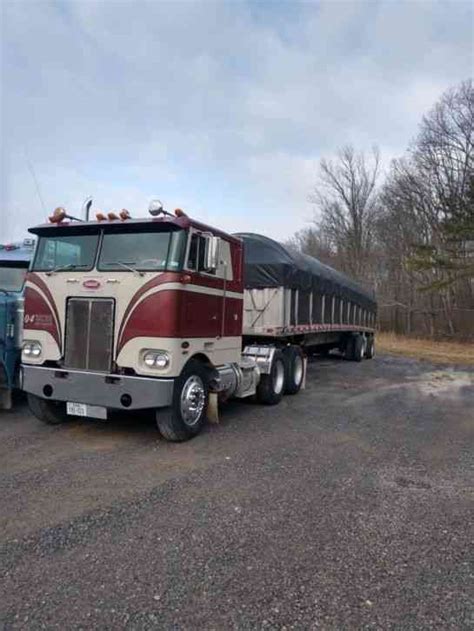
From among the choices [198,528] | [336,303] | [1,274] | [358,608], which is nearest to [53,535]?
[198,528]

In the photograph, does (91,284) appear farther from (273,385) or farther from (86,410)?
(273,385)

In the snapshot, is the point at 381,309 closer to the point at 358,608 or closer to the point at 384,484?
the point at 384,484

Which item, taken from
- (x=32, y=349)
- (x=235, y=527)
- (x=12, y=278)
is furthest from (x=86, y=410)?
(x=12, y=278)

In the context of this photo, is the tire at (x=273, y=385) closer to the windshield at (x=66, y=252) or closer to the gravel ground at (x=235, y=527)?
the gravel ground at (x=235, y=527)

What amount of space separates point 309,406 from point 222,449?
331 centimetres

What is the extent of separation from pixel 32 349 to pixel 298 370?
569 cm

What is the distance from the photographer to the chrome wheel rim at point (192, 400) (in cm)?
593

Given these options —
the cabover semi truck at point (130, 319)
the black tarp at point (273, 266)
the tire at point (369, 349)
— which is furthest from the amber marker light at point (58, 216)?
the tire at point (369, 349)

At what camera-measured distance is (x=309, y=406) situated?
870 centimetres

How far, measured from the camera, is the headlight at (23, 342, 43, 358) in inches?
241

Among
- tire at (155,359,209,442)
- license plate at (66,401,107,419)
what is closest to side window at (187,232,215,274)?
tire at (155,359,209,442)

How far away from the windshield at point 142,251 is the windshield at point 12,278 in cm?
253

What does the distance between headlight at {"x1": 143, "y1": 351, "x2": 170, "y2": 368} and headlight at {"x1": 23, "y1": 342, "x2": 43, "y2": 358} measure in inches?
61.7

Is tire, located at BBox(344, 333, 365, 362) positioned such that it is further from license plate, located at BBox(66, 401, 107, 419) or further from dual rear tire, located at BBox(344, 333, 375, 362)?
license plate, located at BBox(66, 401, 107, 419)
